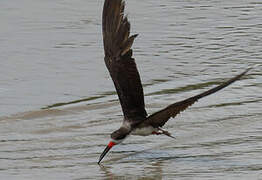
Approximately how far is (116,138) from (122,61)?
104cm

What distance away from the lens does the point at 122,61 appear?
8398mm

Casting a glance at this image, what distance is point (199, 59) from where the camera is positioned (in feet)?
36.8

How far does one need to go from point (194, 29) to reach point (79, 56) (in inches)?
86.4

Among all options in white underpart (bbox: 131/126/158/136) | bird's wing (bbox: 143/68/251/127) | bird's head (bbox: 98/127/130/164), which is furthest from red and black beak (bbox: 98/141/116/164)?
bird's wing (bbox: 143/68/251/127)

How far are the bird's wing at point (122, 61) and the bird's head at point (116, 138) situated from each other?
0.44m

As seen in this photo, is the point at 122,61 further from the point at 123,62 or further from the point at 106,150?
the point at 106,150

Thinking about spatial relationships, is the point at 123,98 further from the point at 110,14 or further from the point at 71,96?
the point at 71,96

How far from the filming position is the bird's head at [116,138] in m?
7.61

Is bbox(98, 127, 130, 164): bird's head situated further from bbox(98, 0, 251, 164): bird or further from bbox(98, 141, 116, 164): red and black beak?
bbox(98, 0, 251, 164): bird

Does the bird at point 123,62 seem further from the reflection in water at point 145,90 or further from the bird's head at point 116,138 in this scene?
the reflection in water at point 145,90

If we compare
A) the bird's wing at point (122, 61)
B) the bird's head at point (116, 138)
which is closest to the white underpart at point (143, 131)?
the bird's head at point (116, 138)

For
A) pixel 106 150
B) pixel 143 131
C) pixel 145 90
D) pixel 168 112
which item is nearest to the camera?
pixel 168 112

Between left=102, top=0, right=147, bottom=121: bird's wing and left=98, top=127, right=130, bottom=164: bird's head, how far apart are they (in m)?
0.44

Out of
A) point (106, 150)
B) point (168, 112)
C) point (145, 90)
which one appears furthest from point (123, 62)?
point (145, 90)
